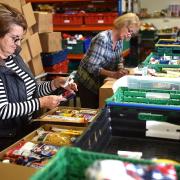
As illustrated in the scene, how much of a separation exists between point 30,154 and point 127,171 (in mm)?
935

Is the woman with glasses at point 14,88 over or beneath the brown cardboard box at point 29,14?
→ beneath

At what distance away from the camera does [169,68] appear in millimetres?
2531

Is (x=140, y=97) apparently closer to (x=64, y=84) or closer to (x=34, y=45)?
(x=64, y=84)

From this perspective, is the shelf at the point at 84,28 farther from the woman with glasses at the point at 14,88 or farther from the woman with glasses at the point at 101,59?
the woman with glasses at the point at 14,88

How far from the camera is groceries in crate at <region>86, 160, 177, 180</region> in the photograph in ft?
2.36

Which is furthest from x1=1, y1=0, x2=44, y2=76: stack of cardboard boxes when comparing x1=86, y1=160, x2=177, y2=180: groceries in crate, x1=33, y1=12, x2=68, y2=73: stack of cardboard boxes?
x1=86, y1=160, x2=177, y2=180: groceries in crate

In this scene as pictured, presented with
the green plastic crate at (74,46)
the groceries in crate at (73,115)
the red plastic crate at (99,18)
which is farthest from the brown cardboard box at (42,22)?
the groceries in crate at (73,115)

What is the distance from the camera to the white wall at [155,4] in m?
8.10

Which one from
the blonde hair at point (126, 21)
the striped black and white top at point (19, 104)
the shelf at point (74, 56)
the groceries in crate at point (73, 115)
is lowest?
the groceries in crate at point (73, 115)

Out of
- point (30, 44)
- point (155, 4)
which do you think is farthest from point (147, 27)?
point (30, 44)

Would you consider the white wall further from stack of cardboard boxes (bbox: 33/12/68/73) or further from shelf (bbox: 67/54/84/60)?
stack of cardboard boxes (bbox: 33/12/68/73)

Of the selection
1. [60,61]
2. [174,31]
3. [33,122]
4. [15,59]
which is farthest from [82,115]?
[174,31]

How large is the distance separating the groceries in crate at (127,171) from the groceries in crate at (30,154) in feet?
2.58

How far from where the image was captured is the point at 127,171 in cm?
76
